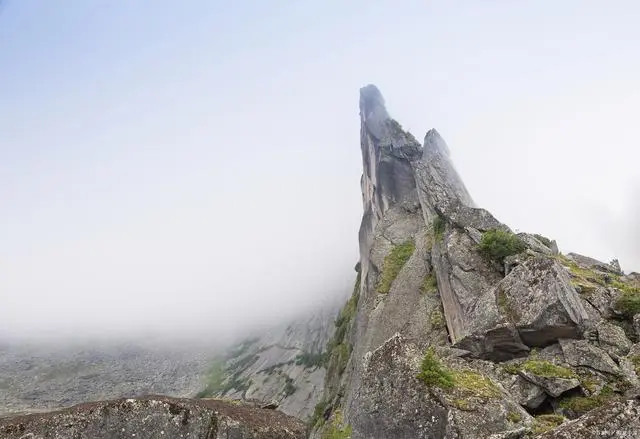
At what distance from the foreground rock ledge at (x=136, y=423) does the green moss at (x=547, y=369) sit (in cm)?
1976

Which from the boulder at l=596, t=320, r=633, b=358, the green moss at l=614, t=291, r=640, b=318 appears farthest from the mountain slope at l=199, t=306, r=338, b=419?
the boulder at l=596, t=320, r=633, b=358

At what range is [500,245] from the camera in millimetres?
33688

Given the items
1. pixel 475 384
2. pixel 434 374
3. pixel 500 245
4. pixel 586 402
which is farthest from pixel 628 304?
pixel 434 374

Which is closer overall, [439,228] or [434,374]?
[434,374]

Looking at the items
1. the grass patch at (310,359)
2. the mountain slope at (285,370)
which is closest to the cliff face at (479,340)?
the mountain slope at (285,370)

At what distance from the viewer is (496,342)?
24.8 meters

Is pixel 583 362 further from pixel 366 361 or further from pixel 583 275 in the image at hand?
pixel 583 275

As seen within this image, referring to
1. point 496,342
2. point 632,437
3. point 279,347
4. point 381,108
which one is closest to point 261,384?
point 279,347

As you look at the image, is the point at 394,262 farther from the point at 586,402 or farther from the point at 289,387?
the point at 289,387

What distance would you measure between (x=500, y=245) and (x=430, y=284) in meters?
8.45

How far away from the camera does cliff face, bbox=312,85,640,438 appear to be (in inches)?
691

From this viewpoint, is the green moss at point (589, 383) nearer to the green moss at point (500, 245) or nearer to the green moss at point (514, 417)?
the green moss at point (514, 417)

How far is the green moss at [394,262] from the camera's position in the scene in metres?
45.5

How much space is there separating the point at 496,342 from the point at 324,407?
24372mm
